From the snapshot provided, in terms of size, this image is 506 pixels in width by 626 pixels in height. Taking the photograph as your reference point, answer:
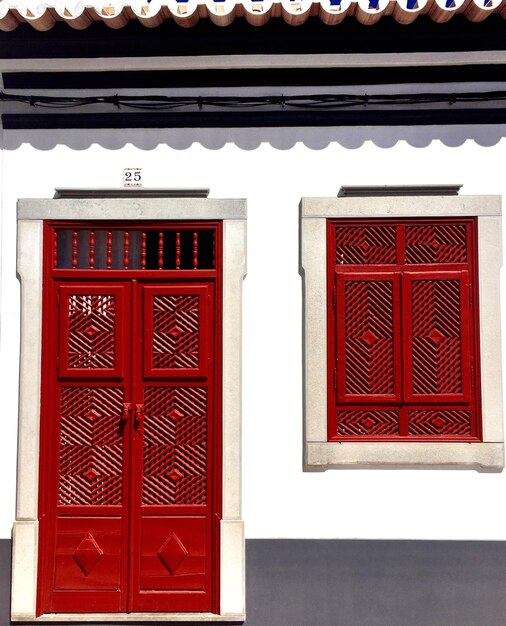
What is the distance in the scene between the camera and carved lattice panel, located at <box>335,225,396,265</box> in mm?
4789

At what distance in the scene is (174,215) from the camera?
4.77 m

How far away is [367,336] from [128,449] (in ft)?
6.46

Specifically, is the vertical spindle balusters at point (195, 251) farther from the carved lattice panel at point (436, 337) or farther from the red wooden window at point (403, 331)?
the carved lattice panel at point (436, 337)

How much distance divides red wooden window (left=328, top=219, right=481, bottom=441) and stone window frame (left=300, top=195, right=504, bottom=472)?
0.21 feet

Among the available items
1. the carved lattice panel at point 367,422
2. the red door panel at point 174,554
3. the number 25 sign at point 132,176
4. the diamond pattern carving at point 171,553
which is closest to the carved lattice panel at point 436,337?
the carved lattice panel at point 367,422

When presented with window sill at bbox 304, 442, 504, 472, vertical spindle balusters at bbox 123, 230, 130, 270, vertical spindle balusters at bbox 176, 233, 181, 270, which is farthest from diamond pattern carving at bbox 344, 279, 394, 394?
vertical spindle balusters at bbox 123, 230, 130, 270

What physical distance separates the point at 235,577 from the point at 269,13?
13.2ft

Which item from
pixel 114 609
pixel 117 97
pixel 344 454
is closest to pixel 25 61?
pixel 117 97

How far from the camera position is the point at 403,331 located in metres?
4.73

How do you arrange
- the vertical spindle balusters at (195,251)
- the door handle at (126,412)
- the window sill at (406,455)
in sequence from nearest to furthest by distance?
the window sill at (406,455), the door handle at (126,412), the vertical spindle balusters at (195,251)

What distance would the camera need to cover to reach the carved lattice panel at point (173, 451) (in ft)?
15.6

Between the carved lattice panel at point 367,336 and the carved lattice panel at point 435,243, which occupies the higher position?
the carved lattice panel at point 435,243

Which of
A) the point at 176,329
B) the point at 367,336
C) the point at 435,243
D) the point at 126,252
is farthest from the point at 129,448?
the point at 435,243

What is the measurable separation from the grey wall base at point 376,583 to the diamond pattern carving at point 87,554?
2.00ft
